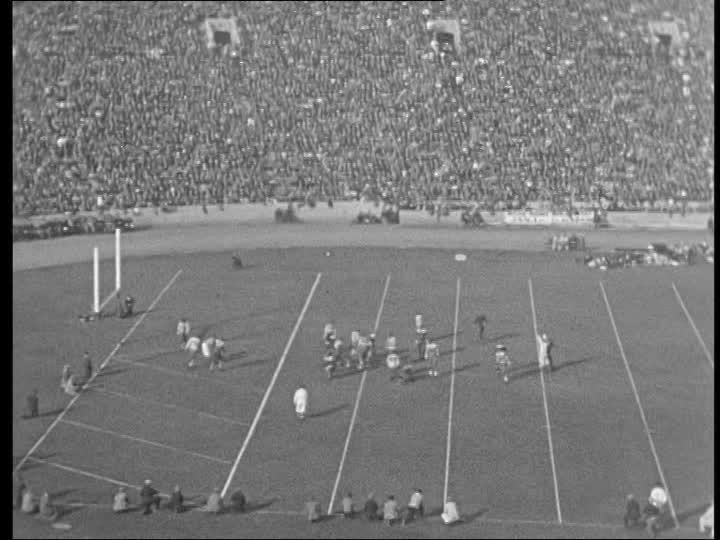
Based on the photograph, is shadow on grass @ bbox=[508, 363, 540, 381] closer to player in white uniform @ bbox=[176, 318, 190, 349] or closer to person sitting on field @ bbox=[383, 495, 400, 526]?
person sitting on field @ bbox=[383, 495, 400, 526]

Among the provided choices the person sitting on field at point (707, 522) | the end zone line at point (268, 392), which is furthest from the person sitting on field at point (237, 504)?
the person sitting on field at point (707, 522)

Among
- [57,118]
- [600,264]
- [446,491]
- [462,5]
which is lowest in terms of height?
[446,491]

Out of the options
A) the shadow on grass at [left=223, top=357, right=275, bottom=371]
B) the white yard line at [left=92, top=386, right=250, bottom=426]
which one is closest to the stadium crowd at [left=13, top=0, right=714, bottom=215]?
the white yard line at [left=92, top=386, right=250, bottom=426]

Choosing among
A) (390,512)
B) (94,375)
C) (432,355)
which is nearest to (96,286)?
(94,375)

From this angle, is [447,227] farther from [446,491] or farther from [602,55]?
[446,491]

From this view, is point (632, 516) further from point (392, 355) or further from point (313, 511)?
point (392, 355)

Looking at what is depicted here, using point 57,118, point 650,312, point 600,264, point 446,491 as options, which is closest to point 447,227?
point 600,264
